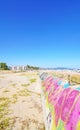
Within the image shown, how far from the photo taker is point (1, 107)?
1137cm

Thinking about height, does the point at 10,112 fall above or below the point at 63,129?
below

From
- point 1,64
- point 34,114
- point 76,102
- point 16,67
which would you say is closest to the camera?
point 76,102

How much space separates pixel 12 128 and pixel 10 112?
2.67m

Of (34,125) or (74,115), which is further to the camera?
(34,125)

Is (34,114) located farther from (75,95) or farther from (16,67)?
(16,67)

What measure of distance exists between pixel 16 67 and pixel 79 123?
146608 millimetres

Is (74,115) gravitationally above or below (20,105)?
above

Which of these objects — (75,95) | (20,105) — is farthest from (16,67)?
(75,95)

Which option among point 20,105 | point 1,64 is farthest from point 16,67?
point 20,105

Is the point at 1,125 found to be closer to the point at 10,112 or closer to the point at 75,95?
the point at 10,112

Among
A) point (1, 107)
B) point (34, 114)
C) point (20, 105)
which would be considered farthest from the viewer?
point (20, 105)

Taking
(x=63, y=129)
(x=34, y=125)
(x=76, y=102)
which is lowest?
(x=34, y=125)

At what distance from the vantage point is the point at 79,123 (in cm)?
262

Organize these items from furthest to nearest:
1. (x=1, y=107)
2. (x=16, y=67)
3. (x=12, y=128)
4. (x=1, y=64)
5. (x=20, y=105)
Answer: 1. (x=16, y=67)
2. (x=1, y=64)
3. (x=20, y=105)
4. (x=1, y=107)
5. (x=12, y=128)
